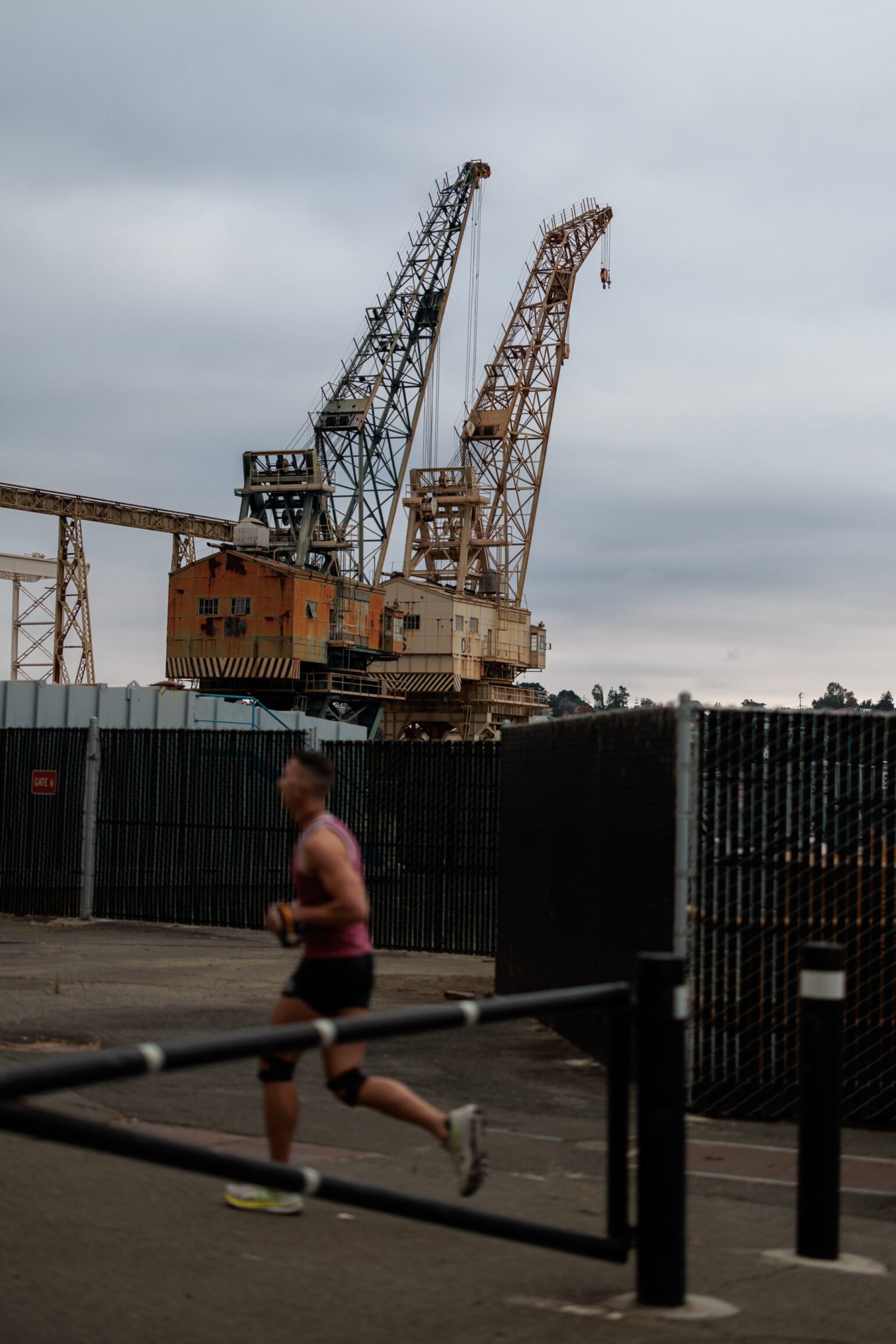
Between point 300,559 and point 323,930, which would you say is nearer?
point 323,930

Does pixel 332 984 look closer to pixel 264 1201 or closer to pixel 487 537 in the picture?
pixel 264 1201

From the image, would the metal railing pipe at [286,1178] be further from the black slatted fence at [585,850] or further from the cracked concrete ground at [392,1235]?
the black slatted fence at [585,850]

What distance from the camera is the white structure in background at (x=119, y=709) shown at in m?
25.1

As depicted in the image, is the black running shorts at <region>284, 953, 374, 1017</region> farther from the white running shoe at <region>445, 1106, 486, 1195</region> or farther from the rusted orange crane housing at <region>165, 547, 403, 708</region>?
the rusted orange crane housing at <region>165, 547, 403, 708</region>

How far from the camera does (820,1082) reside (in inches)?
204

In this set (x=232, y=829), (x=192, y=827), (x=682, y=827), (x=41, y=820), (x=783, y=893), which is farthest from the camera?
(x=41, y=820)

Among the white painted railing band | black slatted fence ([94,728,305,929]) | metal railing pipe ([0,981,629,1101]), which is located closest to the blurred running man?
metal railing pipe ([0,981,629,1101])

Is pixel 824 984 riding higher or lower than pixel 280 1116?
higher

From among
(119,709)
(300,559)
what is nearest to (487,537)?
(300,559)

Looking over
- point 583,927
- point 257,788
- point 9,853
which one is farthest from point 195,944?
point 583,927

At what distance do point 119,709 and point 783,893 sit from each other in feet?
64.0

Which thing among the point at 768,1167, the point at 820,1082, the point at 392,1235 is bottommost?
the point at 768,1167

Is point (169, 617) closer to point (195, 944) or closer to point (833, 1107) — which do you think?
point (195, 944)

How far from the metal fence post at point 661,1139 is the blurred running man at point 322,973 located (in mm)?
685
